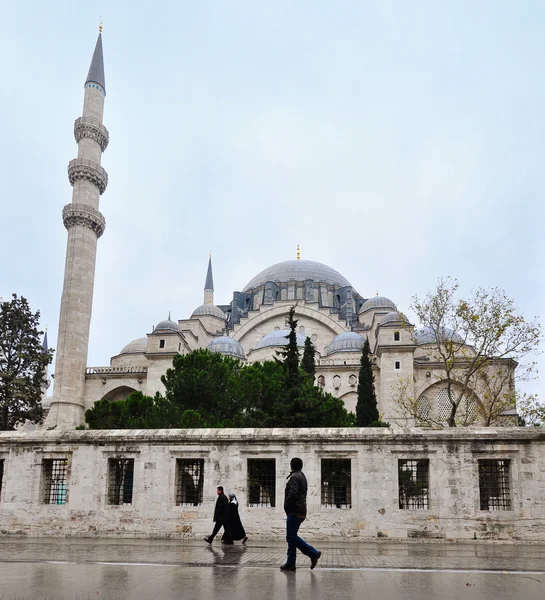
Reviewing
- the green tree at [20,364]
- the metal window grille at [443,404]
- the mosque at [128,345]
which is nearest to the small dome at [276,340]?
the mosque at [128,345]

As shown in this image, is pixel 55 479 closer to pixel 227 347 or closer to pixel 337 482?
pixel 337 482

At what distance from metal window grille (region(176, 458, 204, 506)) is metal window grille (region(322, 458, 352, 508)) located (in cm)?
247

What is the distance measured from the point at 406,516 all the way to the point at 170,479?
452 cm

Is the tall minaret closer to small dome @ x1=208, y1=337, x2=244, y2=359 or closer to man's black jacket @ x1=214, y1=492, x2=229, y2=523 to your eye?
small dome @ x1=208, y1=337, x2=244, y2=359

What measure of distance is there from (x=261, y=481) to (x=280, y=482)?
2.32 feet

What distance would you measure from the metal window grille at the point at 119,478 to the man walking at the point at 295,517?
248 inches

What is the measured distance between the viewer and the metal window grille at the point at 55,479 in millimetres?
13305

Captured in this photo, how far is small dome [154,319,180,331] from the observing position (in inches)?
1879

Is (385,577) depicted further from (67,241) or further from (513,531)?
(67,241)

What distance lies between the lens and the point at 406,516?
11.9m

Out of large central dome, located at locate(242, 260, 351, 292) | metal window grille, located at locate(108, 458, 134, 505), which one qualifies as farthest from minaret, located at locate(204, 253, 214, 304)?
metal window grille, located at locate(108, 458, 134, 505)

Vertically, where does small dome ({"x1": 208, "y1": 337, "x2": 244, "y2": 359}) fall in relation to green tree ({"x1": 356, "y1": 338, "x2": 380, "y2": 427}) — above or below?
above

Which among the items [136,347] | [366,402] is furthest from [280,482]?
[136,347]

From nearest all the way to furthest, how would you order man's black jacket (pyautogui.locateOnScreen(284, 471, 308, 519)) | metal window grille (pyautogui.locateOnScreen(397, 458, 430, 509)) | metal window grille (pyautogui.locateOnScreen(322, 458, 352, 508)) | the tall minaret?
man's black jacket (pyautogui.locateOnScreen(284, 471, 308, 519)) < metal window grille (pyautogui.locateOnScreen(397, 458, 430, 509)) < metal window grille (pyautogui.locateOnScreen(322, 458, 352, 508)) < the tall minaret
